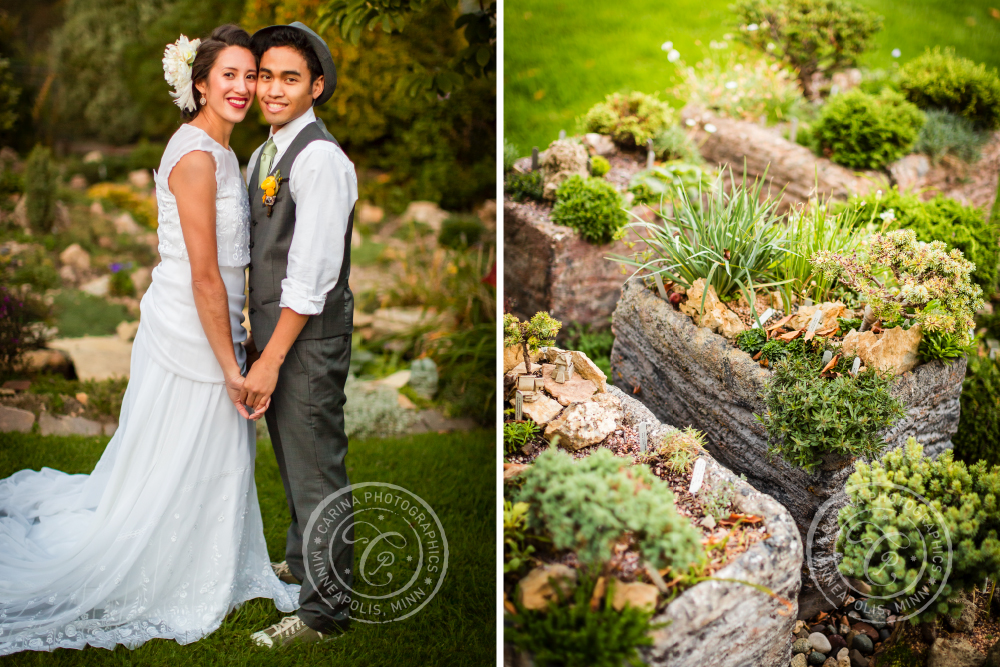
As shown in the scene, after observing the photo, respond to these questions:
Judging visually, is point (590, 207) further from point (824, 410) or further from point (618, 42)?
point (618, 42)

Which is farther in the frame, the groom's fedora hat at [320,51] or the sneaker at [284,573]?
the sneaker at [284,573]

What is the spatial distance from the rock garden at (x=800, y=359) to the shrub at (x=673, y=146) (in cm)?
1

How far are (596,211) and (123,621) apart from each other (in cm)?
296

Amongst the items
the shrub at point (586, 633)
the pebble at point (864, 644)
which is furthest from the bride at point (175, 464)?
the pebble at point (864, 644)

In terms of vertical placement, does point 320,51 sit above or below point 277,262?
above

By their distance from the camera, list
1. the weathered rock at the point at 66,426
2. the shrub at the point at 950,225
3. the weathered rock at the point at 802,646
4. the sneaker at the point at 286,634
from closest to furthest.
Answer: the weathered rock at the point at 802,646 < the sneaker at the point at 286,634 < the shrub at the point at 950,225 < the weathered rock at the point at 66,426

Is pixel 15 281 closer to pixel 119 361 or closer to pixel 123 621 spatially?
pixel 119 361

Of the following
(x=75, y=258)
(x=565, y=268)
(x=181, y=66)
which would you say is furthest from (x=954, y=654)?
(x=75, y=258)

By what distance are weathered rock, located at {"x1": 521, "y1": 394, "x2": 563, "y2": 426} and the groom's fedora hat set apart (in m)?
1.42

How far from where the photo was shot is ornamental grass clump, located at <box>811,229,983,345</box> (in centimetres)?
254

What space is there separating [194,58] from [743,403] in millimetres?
2619

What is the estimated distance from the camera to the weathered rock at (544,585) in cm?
187

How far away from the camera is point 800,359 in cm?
257

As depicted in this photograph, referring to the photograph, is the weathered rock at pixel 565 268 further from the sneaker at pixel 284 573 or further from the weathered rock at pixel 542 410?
the sneaker at pixel 284 573
